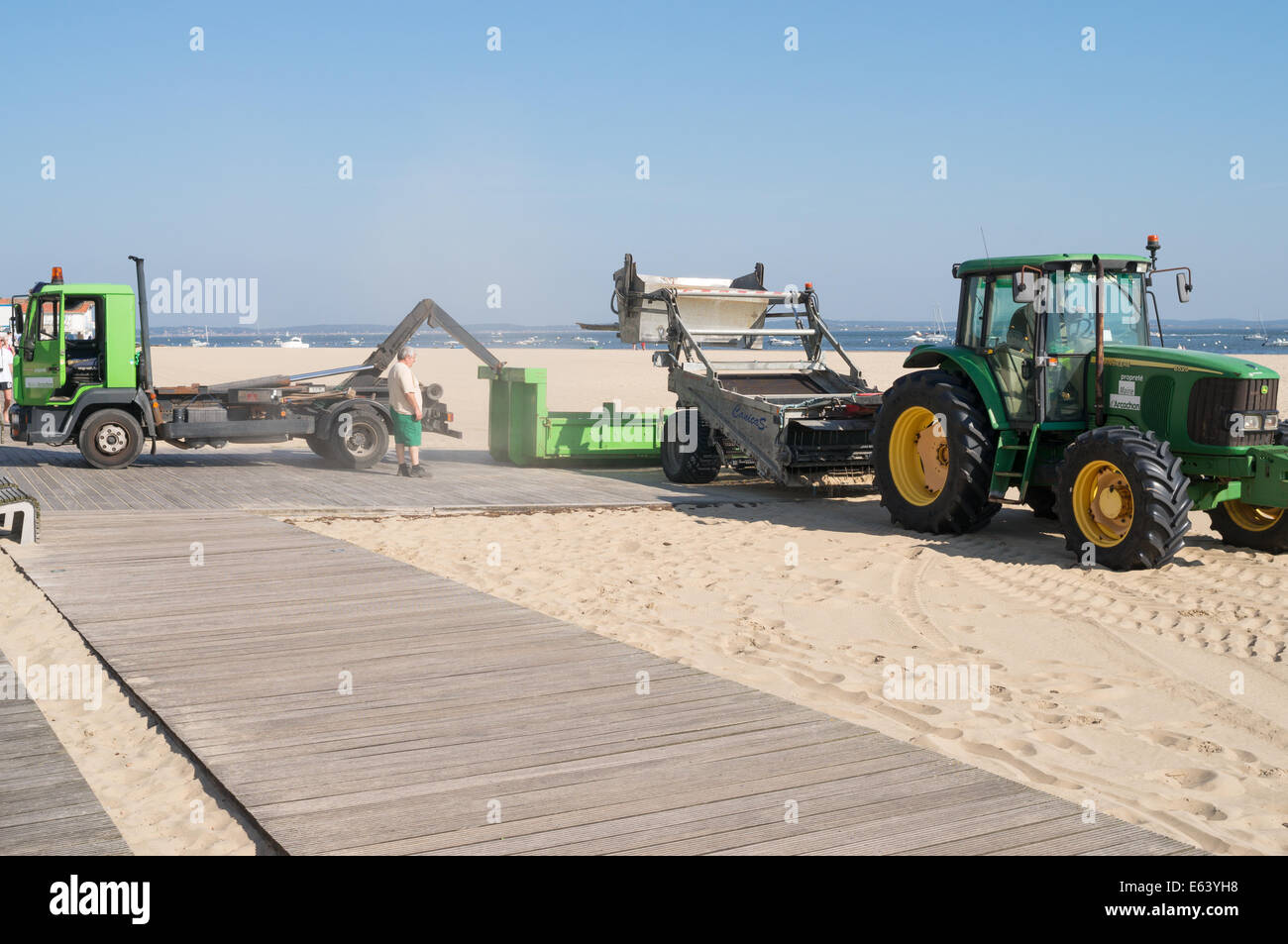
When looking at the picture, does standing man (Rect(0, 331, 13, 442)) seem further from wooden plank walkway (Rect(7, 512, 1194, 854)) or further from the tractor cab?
the tractor cab

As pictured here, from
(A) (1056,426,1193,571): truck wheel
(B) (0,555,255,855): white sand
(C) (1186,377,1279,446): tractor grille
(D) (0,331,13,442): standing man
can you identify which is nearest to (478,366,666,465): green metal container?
(A) (1056,426,1193,571): truck wheel

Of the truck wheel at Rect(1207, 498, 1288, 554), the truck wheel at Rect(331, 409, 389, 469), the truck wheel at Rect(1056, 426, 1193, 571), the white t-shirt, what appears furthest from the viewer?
the truck wheel at Rect(331, 409, 389, 469)

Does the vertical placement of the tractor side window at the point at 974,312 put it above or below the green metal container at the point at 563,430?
above

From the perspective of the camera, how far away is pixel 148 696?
5246mm

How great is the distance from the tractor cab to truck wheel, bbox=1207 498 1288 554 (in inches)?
54.5

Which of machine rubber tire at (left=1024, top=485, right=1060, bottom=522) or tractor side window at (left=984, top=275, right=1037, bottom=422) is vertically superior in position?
tractor side window at (left=984, top=275, right=1037, bottom=422)

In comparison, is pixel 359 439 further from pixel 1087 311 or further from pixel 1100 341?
pixel 1100 341

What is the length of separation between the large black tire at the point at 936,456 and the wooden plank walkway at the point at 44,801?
7365 mm

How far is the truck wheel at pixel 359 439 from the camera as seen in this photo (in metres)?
14.6

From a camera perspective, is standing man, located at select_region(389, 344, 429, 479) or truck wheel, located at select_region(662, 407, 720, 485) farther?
truck wheel, located at select_region(662, 407, 720, 485)

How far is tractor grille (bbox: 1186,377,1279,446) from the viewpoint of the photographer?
879cm
